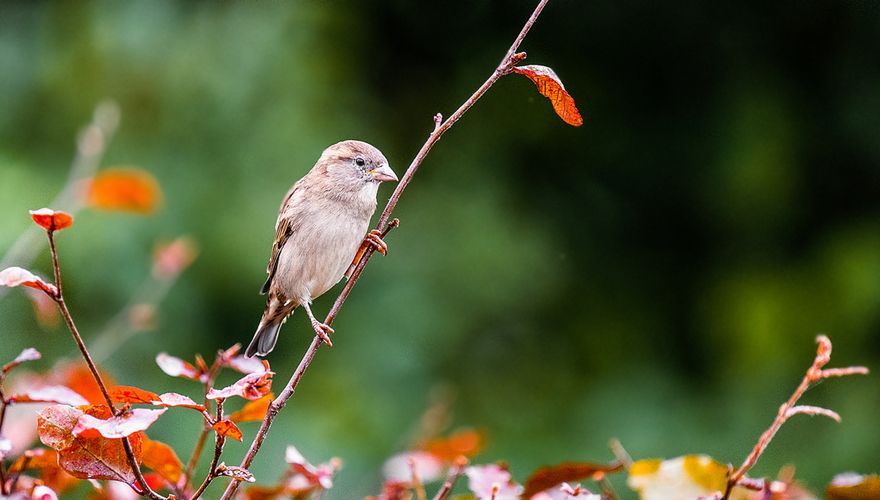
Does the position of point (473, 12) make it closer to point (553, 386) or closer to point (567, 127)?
point (567, 127)

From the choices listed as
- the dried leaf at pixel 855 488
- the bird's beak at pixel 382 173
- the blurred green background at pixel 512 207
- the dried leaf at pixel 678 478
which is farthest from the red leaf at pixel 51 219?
the blurred green background at pixel 512 207

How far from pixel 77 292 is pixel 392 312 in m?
1.21

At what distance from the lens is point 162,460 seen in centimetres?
121

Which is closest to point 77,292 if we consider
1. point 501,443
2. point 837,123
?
point 501,443

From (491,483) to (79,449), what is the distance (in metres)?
0.48

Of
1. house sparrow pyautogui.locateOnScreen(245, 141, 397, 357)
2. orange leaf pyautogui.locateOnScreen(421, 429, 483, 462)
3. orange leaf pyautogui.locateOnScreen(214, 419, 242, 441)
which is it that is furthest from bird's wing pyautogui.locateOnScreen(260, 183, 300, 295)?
orange leaf pyautogui.locateOnScreen(214, 419, 242, 441)

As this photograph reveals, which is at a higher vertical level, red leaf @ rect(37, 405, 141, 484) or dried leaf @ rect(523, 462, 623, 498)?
dried leaf @ rect(523, 462, 623, 498)

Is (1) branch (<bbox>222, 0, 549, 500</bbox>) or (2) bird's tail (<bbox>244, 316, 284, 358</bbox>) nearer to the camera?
(1) branch (<bbox>222, 0, 549, 500</bbox>)

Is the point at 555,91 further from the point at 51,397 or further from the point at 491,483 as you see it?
the point at 51,397

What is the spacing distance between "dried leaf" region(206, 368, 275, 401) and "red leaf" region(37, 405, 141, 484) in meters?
0.12

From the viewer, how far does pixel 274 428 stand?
3.79m

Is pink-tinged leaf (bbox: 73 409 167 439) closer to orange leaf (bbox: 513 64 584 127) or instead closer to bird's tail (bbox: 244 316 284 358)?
orange leaf (bbox: 513 64 584 127)

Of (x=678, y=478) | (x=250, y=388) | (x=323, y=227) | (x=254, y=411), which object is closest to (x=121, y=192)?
(x=323, y=227)

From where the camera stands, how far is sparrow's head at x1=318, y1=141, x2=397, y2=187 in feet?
6.48
